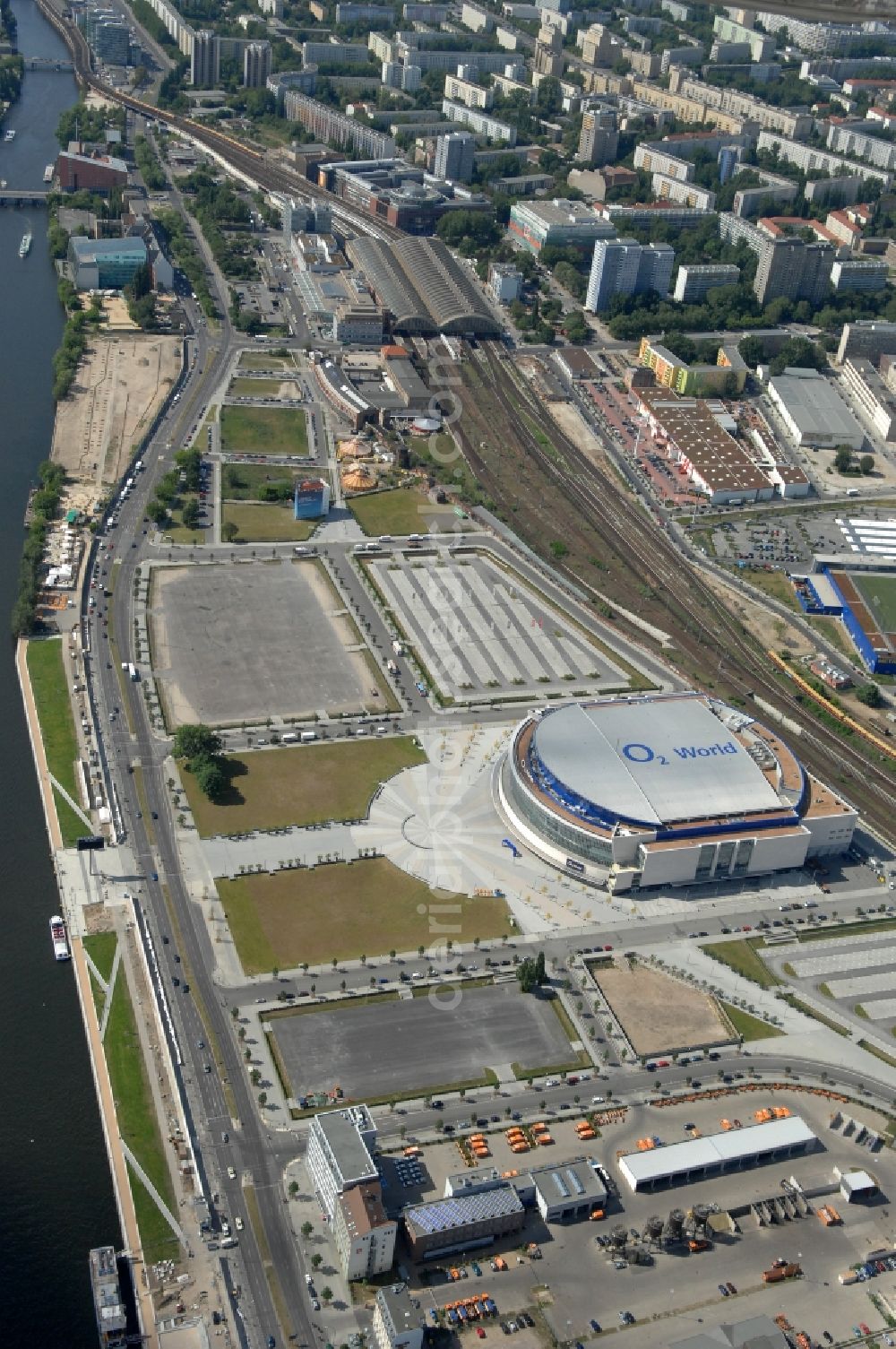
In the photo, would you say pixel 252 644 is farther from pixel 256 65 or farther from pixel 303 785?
pixel 256 65

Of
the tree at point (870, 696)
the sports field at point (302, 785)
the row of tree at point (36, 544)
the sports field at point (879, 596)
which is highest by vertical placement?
the row of tree at point (36, 544)

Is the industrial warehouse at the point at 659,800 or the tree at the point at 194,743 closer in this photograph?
the industrial warehouse at the point at 659,800

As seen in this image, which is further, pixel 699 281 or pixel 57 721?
pixel 699 281

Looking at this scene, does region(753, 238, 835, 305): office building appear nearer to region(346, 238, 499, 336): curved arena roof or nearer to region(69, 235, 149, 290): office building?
region(346, 238, 499, 336): curved arena roof

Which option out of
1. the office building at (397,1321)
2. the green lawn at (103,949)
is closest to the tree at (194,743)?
the green lawn at (103,949)

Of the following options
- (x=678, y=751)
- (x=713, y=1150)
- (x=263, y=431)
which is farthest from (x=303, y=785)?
(x=263, y=431)

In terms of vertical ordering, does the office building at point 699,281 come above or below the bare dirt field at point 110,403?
above

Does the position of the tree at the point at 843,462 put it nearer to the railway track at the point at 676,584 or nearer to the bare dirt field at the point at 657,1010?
the railway track at the point at 676,584
